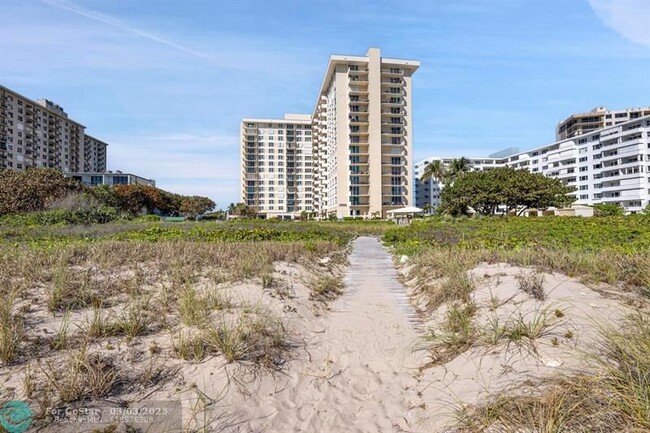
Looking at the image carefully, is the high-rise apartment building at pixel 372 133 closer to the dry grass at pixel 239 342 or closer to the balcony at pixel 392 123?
the balcony at pixel 392 123

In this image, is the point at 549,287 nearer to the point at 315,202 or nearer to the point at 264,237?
the point at 264,237

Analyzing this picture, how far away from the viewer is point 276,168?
115500 mm

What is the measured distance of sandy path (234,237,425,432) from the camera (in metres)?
3.78

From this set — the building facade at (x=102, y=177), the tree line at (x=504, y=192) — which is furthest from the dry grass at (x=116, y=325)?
the building facade at (x=102, y=177)

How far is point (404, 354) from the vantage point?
542 cm

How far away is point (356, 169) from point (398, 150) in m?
10.2

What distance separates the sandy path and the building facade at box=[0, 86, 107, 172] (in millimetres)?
104544

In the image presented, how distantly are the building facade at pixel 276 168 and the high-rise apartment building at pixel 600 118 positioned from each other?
270 ft

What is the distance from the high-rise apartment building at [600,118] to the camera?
10550 cm

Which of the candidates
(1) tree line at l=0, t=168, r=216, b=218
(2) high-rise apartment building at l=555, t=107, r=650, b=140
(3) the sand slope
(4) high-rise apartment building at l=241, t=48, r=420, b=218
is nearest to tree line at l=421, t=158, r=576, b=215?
(4) high-rise apartment building at l=241, t=48, r=420, b=218

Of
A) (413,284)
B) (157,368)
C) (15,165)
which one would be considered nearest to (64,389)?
(157,368)

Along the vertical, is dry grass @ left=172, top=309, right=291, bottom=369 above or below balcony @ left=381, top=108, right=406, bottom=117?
below

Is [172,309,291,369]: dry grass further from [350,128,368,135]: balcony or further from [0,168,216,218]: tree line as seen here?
[350,128,368,135]: balcony

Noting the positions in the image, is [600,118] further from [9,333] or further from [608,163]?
[9,333]
